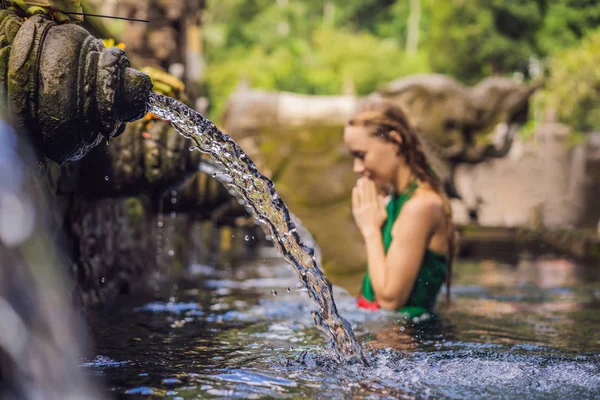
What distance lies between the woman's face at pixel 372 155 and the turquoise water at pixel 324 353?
67cm

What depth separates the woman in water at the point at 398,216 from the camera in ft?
12.7

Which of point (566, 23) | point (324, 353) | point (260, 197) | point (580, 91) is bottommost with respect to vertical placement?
point (324, 353)

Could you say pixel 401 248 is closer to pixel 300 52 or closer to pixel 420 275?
pixel 420 275

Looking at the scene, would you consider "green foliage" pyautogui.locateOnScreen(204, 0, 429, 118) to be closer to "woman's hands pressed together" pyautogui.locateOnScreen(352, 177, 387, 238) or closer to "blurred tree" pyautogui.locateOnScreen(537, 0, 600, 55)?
"blurred tree" pyautogui.locateOnScreen(537, 0, 600, 55)

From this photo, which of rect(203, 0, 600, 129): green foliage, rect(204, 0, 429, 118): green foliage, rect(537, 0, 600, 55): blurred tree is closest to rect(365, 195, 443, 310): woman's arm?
rect(203, 0, 600, 129): green foliage

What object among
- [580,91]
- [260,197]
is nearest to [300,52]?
[580,91]

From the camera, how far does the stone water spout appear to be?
2.26 m

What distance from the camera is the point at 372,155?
4047 mm

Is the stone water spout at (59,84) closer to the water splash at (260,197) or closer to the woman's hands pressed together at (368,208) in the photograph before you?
the water splash at (260,197)

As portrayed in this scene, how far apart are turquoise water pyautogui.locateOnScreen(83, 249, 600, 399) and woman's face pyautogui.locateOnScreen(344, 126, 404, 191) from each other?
0.67m

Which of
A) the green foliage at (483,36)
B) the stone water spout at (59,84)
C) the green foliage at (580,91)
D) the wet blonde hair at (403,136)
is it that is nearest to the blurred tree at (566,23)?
the green foliage at (483,36)

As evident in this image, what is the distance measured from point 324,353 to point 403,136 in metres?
1.46

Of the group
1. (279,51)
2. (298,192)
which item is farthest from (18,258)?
(279,51)

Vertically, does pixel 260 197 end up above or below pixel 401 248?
above
